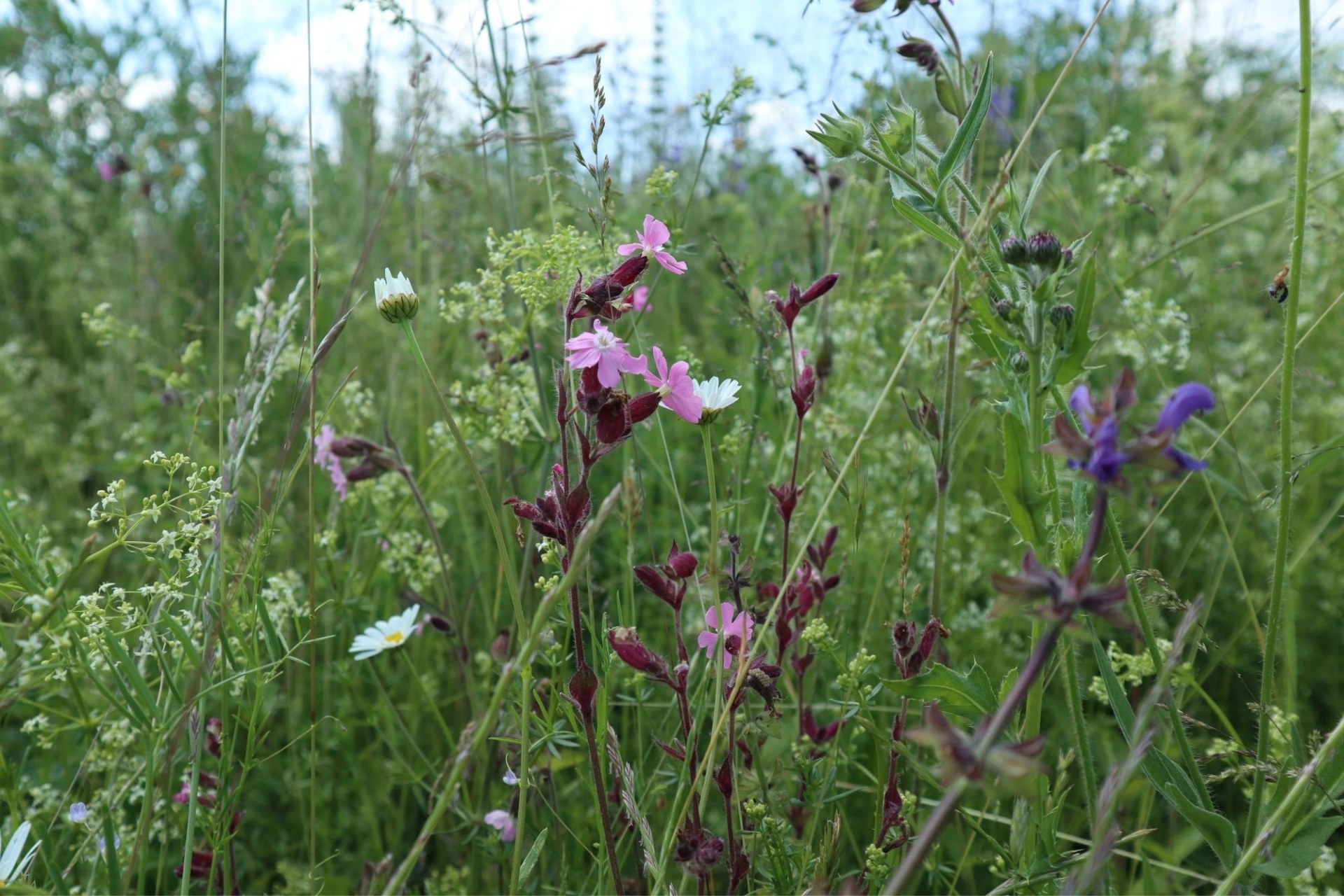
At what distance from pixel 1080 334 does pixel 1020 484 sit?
22 centimetres

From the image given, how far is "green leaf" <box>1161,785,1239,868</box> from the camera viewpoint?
114 cm

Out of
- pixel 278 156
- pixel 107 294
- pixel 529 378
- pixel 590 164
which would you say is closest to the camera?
pixel 590 164

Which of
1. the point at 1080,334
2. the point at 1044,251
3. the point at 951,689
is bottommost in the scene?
the point at 951,689

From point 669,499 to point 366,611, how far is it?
0.86m

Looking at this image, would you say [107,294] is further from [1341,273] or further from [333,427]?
[1341,273]

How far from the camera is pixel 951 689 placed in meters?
1.13

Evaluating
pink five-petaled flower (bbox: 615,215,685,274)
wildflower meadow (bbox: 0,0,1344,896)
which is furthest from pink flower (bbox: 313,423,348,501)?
pink five-petaled flower (bbox: 615,215,685,274)

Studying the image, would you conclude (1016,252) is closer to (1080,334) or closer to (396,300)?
(1080,334)

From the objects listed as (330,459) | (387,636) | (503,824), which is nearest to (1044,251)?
(503,824)

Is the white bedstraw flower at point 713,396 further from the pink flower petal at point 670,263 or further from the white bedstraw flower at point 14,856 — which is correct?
the white bedstraw flower at point 14,856

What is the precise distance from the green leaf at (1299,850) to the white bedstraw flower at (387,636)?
4.11ft

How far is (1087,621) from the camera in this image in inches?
49.3

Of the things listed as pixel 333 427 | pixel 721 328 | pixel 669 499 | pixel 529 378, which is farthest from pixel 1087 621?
pixel 721 328

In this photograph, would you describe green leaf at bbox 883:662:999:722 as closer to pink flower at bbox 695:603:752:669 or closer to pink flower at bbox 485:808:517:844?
pink flower at bbox 695:603:752:669
